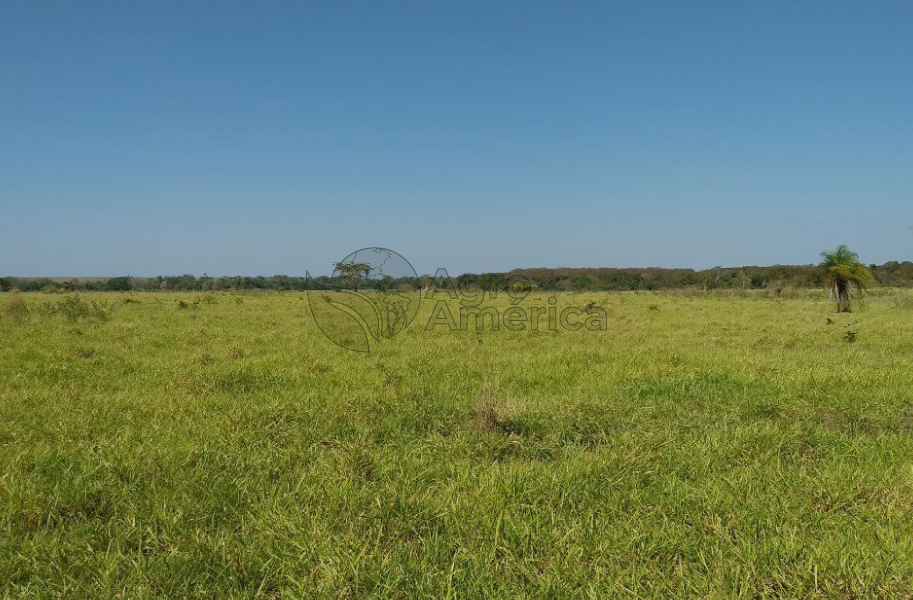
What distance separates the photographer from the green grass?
2.71 meters

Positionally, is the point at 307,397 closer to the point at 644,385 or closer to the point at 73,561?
the point at 73,561

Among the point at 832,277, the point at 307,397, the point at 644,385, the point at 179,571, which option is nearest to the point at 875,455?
the point at 644,385

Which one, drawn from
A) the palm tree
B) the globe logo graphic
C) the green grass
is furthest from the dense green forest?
the green grass

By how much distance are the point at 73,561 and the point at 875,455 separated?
230 inches

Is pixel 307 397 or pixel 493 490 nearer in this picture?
pixel 493 490

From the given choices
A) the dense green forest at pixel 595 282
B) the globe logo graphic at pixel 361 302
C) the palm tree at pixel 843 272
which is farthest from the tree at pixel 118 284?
the palm tree at pixel 843 272

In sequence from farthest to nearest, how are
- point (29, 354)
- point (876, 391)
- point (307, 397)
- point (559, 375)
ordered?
point (29, 354), point (559, 375), point (876, 391), point (307, 397)

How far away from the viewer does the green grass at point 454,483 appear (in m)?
2.71

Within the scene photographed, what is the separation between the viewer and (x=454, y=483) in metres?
3.78

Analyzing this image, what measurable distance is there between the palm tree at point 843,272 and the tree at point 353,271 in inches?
948

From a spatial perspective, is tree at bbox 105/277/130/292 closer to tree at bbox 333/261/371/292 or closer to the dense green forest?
the dense green forest

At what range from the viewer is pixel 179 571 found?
8.91ft

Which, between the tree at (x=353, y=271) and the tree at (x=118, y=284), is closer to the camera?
the tree at (x=353, y=271)

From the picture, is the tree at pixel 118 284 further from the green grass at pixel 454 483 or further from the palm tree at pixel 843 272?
the palm tree at pixel 843 272
